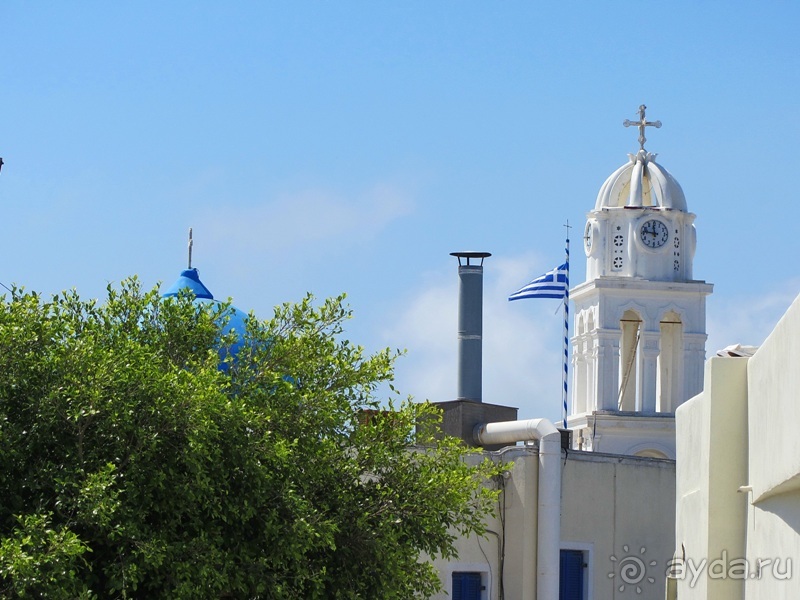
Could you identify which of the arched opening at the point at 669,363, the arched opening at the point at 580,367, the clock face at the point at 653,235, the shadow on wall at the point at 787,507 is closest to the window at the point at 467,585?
the shadow on wall at the point at 787,507

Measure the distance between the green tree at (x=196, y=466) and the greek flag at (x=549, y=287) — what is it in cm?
2786

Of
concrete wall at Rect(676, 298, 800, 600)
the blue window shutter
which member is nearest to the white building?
the blue window shutter

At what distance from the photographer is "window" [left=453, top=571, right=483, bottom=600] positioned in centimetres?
2795

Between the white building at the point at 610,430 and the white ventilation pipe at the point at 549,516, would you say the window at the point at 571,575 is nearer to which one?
the white building at the point at 610,430

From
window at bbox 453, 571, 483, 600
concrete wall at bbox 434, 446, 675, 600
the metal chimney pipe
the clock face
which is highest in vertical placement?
the clock face

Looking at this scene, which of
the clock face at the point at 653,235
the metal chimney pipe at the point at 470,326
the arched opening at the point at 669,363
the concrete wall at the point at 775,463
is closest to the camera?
the concrete wall at the point at 775,463

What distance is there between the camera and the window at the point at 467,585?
2795cm

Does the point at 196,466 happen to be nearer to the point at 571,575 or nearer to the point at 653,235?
the point at 571,575

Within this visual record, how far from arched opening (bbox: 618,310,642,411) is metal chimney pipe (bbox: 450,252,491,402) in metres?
16.1

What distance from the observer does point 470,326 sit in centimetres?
4081

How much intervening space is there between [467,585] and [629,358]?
2973cm

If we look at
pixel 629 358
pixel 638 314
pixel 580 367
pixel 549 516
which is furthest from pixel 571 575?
pixel 629 358

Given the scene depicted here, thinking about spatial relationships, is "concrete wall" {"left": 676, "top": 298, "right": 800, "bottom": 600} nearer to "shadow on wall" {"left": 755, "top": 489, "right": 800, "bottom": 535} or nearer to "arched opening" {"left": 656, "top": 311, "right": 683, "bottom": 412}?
→ "shadow on wall" {"left": 755, "top": 489, "right": 800, "bottom": 535}

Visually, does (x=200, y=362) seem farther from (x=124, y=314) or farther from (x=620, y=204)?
(x=620, y=204)
